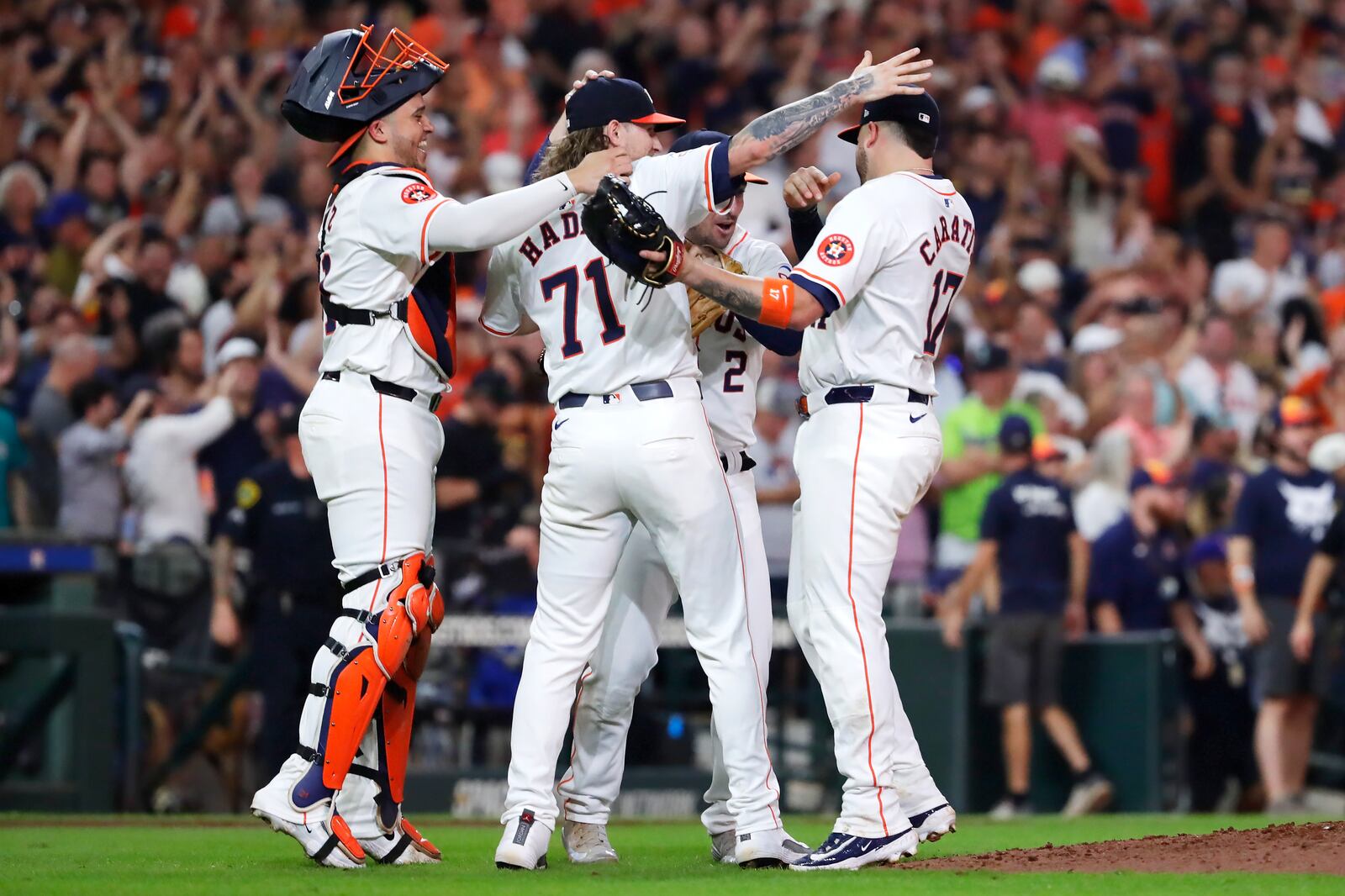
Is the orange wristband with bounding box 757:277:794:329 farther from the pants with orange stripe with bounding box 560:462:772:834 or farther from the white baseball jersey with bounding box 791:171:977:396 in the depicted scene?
the pants with orange stripe with bounding box 560:462:772:834

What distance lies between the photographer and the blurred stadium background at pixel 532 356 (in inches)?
406

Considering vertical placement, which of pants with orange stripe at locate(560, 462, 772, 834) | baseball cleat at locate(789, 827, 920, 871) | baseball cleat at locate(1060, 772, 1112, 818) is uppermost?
pants with orange stripe at locate(560, 462, 772, 834)

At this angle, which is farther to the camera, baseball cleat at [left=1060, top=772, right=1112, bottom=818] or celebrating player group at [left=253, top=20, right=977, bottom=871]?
baseball cleat at [left=1060, top=772, right=1112, bottom=818]

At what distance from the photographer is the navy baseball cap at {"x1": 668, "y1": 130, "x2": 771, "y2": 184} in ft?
19.2

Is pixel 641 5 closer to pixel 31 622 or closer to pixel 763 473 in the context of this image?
pixel 763 473

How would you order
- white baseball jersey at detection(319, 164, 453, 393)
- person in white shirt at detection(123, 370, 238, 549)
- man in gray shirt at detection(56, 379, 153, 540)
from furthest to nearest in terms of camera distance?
man in gray shirt at detection(56, 379, 153, 540) → person in white shirt at detection(123, 370, 238, 549) → white baseball jersey at detection(319, 164, 453, 393)

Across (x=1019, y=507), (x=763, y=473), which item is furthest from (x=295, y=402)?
(x=1019, y=507)

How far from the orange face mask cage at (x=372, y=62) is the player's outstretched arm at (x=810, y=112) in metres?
1.15

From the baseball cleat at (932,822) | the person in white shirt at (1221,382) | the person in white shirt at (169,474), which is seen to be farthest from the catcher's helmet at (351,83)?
the person in white shirt at (1221,382)

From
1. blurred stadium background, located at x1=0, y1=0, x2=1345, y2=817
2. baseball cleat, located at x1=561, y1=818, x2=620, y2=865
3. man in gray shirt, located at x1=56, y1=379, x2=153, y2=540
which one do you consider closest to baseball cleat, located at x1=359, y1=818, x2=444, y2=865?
baseball cleat, located at x1=561, y1=818, x2=620, y2=865

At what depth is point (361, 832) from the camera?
595 cm

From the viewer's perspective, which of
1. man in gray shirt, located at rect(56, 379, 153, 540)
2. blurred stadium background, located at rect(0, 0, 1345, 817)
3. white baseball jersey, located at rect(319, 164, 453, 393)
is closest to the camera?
white baseball jersey, located at rect(319, 164, 453, 393)

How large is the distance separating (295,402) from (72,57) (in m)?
4.59

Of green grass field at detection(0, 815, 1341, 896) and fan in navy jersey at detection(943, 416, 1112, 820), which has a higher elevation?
fan in navy jersey at detection(943, 416, 1112, 820)
